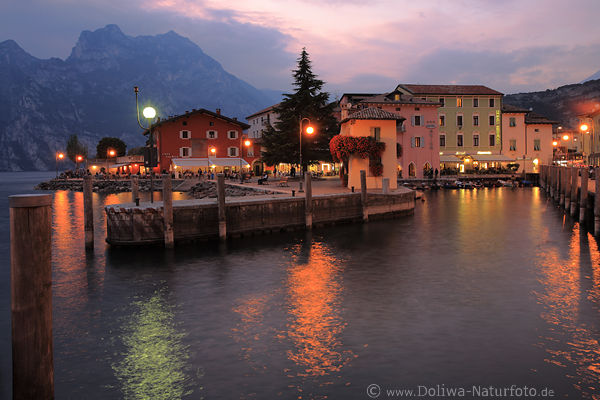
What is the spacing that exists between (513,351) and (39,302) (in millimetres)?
9570

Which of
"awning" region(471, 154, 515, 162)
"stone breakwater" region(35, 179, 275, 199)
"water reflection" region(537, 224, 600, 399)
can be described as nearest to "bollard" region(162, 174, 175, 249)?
"water reflection" region(537, 224, 600, 399)

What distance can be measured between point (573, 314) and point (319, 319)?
708 cm

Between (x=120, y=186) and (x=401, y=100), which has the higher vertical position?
(x=401, y=100)

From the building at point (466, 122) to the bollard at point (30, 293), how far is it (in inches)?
2833

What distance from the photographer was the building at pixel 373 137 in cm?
3709

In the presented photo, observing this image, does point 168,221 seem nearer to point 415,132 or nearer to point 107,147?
point 415,132

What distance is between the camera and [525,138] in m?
77.4

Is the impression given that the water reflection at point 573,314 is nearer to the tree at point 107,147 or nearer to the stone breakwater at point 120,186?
the stone breakwater at point 120,186

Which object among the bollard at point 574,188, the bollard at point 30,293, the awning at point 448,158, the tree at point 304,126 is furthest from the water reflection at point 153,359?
the awning at point 448,158

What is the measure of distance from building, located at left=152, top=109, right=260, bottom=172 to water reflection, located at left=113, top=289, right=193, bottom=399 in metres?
57.5

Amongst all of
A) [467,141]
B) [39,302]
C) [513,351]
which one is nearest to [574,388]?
[513,351]

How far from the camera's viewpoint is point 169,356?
33.8 feet

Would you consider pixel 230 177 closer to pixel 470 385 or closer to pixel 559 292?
pixel 559 292

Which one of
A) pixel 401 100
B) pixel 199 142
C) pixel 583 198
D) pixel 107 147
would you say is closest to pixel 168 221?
pixel 583 198
